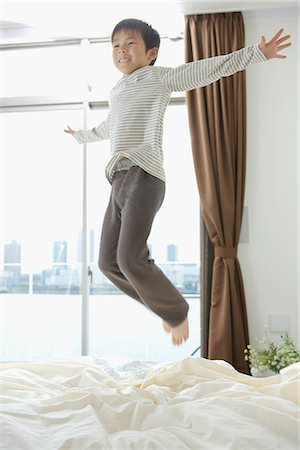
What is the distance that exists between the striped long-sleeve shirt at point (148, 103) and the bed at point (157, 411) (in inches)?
29.2

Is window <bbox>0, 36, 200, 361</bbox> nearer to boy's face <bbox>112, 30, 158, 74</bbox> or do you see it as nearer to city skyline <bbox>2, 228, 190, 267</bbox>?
city skyline <bbox>2, 228, 190, 267</bbox>

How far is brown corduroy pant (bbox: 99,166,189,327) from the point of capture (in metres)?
1.90

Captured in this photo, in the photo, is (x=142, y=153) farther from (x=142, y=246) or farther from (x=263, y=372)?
(x=263, y=372)

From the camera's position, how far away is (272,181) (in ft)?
12.7

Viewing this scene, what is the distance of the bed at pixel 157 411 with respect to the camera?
4.35 ft

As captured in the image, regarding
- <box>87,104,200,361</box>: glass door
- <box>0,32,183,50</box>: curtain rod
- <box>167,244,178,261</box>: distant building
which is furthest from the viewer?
<box>167,244,178,261</box>: distant building

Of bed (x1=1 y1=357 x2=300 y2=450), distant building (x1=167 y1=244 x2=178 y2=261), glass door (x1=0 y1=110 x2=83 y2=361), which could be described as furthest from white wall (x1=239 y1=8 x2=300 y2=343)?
bed (x1=1 y1=357 x2=300 y2=450)

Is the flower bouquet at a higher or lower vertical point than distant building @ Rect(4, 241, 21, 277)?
lower

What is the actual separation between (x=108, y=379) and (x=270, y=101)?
101 inches

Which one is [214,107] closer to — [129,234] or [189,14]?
[189,14]

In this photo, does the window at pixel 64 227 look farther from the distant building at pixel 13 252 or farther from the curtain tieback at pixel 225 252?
the curtain tieback at pixel 225 252

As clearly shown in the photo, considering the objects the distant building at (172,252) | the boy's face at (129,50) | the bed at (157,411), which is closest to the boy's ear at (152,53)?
the boy's face at (129,50)

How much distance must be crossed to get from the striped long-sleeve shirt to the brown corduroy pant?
7 cm

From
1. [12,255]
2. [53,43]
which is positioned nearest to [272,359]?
[12,255]
